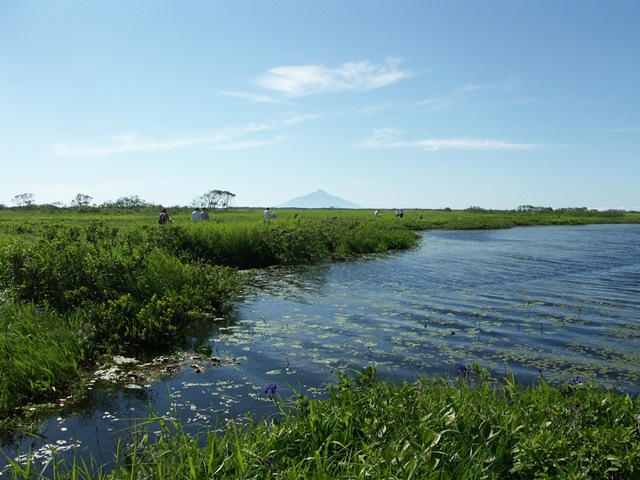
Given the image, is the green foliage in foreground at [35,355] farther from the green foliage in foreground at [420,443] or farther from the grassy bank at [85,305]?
the green foliage in foreground at [420,443]

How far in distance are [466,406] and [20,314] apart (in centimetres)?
849

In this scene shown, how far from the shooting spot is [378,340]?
10.9 metres

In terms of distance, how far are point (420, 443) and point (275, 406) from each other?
320cm

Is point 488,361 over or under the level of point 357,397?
under

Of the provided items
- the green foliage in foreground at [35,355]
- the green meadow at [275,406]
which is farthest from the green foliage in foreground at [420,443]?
the green foliage in foreground at [35,355]

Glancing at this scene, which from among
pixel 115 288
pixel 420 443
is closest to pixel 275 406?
pixel 420 443

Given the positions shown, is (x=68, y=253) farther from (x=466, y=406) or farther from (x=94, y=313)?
(x=466, y=406)

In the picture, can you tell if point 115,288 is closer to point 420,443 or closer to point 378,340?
point 378,340

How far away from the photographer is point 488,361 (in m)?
9.44

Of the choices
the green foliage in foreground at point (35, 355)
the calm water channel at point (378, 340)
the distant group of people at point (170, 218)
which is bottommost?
the calm water channel at point (378, 340)

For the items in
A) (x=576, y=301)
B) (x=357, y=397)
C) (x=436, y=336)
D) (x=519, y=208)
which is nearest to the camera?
(x=357, y=397)

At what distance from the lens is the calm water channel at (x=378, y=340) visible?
719 cm

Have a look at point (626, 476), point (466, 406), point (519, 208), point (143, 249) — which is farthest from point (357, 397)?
point (519, 208)

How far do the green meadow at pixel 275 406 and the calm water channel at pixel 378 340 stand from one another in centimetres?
70
